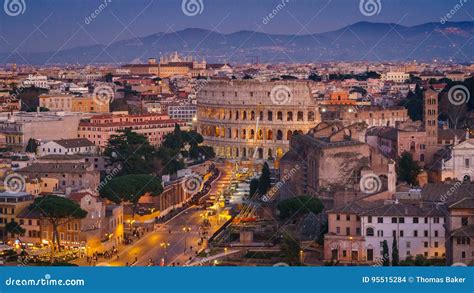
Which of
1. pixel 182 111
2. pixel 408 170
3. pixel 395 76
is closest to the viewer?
pixel 408 170

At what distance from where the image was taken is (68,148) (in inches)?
637

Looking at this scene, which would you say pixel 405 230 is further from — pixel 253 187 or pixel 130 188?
pixel 253 187

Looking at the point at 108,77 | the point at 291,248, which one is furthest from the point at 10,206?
the point at 108,77

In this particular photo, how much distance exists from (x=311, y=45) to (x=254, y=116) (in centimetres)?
153

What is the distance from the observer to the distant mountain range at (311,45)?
55.8 feet

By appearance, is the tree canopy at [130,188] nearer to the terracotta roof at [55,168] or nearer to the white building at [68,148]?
the terracotta roof at [55,168]

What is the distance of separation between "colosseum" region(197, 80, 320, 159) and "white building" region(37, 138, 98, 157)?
3.31 metres

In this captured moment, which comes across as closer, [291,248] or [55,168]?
[291,248]

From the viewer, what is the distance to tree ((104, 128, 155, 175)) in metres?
14.2

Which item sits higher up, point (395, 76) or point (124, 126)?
point (395, 76)

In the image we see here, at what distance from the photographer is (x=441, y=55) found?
21094 millimetres

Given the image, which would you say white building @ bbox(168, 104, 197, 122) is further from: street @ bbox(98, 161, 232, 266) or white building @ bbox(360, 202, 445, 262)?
white building @ bbox(360, 202, 445, 262)

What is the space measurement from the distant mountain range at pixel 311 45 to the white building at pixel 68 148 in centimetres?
107

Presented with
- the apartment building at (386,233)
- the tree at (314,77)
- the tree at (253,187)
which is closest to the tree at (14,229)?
the apartment building at (386,233)
